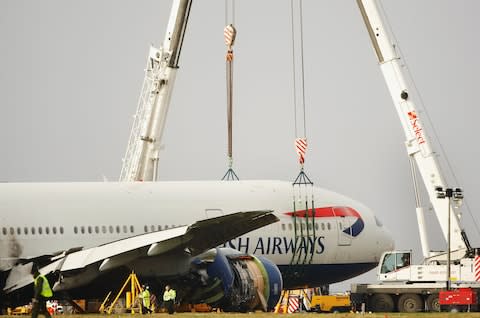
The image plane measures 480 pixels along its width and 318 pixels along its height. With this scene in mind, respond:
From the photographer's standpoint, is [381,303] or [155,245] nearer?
[155,245]

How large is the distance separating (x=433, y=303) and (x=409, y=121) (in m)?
9.36

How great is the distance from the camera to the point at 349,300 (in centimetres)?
7056

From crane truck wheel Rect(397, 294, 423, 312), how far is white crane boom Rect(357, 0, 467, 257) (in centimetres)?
501

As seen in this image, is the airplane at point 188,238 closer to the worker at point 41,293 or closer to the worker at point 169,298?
the worker at point 169,298

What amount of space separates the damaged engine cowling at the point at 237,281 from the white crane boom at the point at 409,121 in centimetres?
1801

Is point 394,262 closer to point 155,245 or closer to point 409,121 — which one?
point 409,121

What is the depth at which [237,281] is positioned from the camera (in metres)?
52.5

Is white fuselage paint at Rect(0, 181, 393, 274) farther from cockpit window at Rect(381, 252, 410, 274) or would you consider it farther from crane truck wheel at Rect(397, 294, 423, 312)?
cockpit window at Rect(381, 252, 410, 274)

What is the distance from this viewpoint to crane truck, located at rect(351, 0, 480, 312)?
6606 cm

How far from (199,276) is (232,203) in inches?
195

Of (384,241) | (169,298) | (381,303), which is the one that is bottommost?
(381,303)

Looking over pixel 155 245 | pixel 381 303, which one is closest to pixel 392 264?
pixel 381 303

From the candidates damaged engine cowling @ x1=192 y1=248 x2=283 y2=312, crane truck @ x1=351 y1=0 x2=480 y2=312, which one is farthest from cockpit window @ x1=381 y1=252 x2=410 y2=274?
damaged engine cowling @ x1=192 y1=248 x2=283 y2=312

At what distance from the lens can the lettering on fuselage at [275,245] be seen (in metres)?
56.9
